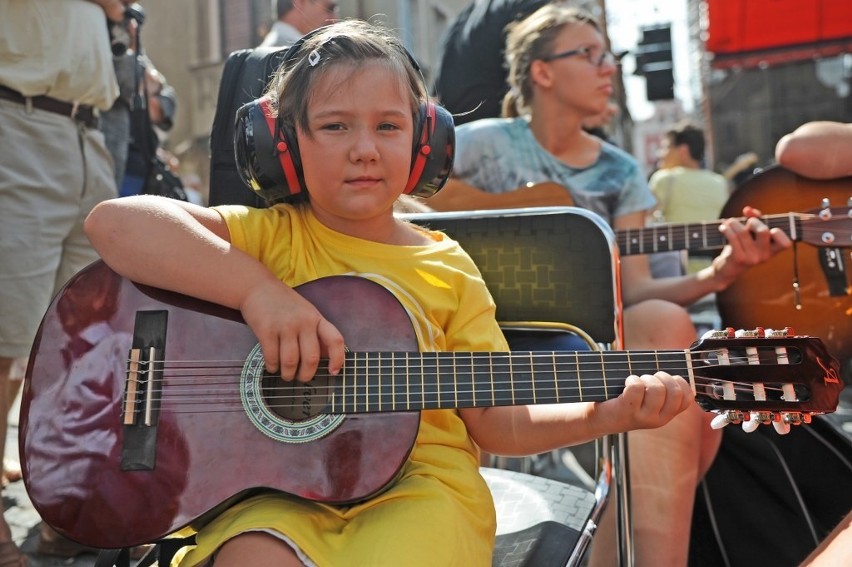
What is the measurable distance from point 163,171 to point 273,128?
1936 mm

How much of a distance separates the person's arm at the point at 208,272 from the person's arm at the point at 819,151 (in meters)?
1.71

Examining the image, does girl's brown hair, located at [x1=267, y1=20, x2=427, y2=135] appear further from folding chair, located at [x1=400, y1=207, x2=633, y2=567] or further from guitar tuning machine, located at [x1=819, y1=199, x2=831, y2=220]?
guitar tuning machine, located at [x1=819, y1=199, x2=831, y2=220]

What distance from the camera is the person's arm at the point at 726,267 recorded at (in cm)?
240

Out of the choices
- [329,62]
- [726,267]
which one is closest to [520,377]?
[329,62]

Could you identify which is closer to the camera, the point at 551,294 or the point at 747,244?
the point at 551,294

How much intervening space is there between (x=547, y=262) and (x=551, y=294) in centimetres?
8

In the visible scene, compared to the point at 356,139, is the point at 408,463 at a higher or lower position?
lower

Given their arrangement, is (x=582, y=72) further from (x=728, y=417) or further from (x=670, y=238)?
(x=728, y=417)

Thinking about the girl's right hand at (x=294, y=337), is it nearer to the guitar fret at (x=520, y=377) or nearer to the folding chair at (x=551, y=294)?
the guitar fret at (x=520, y=377)

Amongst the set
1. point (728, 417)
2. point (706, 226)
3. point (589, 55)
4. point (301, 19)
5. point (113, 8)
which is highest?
point (113, 8)

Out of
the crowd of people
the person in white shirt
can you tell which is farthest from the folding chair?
the person in white shirt

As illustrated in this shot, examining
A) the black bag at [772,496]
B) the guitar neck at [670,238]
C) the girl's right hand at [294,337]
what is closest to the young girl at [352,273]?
the girl's right hand at [294,337]

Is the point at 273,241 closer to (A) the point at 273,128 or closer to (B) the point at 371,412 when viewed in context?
(A) the point at 273,128

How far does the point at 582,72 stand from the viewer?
118 inches
